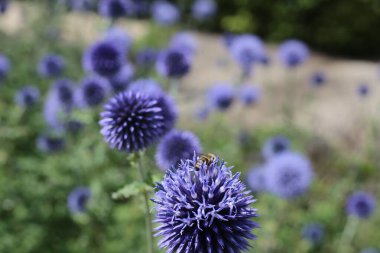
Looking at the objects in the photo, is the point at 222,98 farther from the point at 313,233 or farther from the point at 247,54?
the point at 313,233

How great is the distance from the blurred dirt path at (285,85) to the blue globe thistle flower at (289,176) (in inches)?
84.1

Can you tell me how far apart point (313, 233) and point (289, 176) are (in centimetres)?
53

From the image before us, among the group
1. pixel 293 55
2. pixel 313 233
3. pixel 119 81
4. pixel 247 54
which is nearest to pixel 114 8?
pixel 119 81

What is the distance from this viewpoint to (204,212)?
4.39ft

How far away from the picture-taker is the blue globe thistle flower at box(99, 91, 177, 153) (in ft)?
6.86

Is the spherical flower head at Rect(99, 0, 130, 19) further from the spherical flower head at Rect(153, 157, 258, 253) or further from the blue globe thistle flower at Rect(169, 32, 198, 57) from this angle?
the spherical flower head at Rect(153, 157, 258, 253)

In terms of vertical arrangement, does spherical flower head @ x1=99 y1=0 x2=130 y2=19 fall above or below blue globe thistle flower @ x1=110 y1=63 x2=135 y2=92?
above

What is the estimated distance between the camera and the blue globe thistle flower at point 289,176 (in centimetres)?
387

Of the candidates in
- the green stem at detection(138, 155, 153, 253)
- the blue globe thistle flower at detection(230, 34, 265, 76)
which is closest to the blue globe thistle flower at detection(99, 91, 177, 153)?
the green stem at detection(138, 155, 153, 253)

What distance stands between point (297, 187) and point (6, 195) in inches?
96.1

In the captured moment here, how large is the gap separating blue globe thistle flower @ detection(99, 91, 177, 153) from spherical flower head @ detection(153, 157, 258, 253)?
71 centimetres

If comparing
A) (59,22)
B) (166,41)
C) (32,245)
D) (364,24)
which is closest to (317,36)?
(364,24)

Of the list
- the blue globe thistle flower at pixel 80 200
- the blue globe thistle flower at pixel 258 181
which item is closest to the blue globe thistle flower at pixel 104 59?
the blue globe thistle flower at pixel 80 200

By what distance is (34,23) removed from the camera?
243 inches
